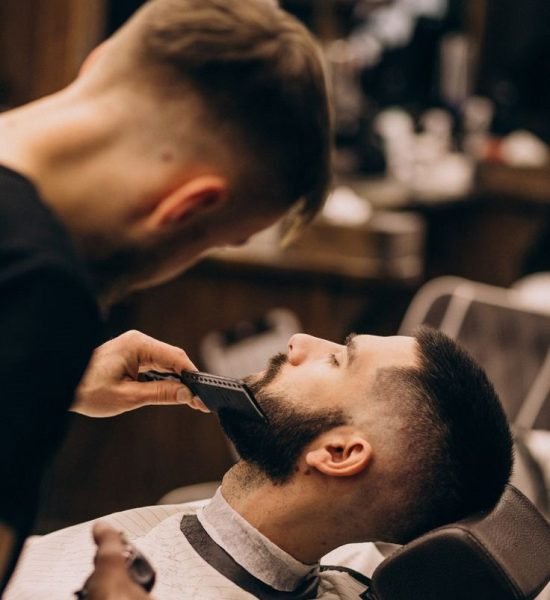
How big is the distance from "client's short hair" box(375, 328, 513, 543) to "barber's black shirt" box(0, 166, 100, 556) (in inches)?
27.1

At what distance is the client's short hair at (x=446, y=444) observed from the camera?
161cm

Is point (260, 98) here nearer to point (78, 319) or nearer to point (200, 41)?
point (200, 41)

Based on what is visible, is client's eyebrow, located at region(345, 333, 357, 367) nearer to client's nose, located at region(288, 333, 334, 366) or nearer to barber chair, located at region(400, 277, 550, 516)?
client's nose, located at region(288, 333, 334, 366)

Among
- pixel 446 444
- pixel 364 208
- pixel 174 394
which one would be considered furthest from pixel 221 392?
pixel 364 208

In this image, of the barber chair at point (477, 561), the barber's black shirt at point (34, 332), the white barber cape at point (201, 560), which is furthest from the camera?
the white barber cape at point (201, 560)

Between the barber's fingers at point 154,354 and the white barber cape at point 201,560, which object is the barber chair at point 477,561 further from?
the barber's fingers at point 154,354

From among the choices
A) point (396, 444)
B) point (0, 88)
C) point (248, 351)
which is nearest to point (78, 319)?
point (396, 444)

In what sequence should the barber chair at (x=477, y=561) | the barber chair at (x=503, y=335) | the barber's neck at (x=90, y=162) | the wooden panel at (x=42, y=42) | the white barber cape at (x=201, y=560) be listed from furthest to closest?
the wooden panel at (x=42, y=42) < the barber chair at (x=503, y=335) < the white barber cape at (x=201, y=560) < the barber chair at (x=477, y=561) < the barber's neck at (x=90, y=162)

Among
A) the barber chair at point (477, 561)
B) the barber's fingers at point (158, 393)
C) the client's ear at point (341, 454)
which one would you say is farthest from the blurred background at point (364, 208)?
the barber chair at point (477, 561)

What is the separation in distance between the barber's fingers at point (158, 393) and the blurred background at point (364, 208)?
0.35 m

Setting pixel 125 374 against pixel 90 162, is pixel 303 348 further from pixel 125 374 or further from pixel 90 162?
pixel 90 162

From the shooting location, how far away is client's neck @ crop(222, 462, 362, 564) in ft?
5.48

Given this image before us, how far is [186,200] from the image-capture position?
118 centimetres

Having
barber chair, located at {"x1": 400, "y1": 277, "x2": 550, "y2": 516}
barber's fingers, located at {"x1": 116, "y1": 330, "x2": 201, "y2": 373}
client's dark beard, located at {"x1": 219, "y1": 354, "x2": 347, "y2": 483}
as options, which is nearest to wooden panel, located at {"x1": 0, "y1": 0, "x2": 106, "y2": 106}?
barber chair, located at {"x1": 400, "y1": 277, "x2": 550, "y2": 516}
